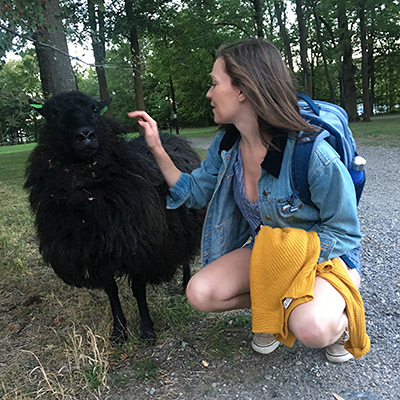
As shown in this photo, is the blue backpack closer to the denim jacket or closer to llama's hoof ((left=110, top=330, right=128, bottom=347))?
the denim jacket

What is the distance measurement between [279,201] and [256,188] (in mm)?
260

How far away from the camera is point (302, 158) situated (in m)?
2.12

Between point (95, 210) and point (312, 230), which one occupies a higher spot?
point (95, 210)

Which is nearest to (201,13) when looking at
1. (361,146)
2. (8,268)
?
(361,146)

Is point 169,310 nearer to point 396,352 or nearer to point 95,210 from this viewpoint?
point 95,210

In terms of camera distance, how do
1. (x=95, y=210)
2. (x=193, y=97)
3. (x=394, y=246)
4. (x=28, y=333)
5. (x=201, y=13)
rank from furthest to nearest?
(x=193, y=97), (x=201, y=13), (x=394, y=246), (x=28, y=333), (x=95, y=210)

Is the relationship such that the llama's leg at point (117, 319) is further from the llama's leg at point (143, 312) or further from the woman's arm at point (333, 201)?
the woman's arm at point (333, 201)

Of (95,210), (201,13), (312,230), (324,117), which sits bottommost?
(312,230)

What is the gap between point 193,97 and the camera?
39.1 metres

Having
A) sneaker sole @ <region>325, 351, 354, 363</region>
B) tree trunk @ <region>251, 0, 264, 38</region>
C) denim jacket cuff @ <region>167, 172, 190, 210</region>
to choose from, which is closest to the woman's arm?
sneaker sole @ <region>325, 351, 354, 363</region>

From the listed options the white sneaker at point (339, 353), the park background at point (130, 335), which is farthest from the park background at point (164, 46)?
the white sneaker at point (339, 353)

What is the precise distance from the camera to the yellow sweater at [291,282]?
204 cm

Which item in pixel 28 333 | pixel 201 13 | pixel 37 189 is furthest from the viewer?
pixel 201 13

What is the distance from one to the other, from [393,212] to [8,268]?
15.1ft
